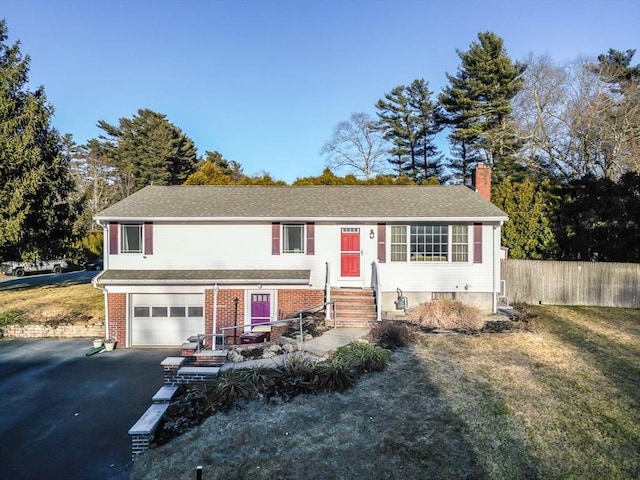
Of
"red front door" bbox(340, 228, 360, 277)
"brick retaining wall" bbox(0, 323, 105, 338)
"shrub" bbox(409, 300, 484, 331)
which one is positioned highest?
"red front door" bbox(340, 228, 360, 277)

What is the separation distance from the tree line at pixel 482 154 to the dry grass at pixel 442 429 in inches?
510

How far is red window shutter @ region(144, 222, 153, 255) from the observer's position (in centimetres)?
1428

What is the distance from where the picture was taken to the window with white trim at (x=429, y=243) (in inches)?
560

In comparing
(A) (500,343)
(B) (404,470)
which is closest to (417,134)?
(A) (500,343)

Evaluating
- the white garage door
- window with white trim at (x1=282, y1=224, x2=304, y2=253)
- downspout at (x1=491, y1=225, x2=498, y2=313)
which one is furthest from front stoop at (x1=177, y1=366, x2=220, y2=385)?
downspout at (x1=491, y1=225, x2=498, y2=313)

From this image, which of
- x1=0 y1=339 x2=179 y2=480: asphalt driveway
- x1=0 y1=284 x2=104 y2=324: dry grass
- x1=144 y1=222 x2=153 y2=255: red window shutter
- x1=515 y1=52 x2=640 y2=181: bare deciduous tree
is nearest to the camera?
x1=0 y1=339 x2=179 y2=480: asphalt driveway

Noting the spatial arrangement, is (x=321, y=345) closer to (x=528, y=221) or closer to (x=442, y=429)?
(x=442, y=429)

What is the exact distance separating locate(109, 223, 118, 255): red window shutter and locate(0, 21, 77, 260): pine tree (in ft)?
26.9

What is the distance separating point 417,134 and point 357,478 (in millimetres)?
35768

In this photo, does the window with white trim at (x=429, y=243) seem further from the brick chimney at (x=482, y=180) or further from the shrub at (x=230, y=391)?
the shrub at (x=230, y=391)

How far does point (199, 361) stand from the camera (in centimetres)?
895

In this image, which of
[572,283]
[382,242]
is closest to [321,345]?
[382,242]

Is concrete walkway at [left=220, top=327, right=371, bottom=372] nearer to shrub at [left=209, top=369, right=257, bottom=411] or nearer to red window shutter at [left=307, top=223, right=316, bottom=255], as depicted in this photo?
shrub at [left=209, top=369, right=257, bottom=411]

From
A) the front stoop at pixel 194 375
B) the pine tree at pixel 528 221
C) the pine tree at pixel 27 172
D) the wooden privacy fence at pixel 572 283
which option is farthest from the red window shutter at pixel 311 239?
the pine tree at pixel 27 172
